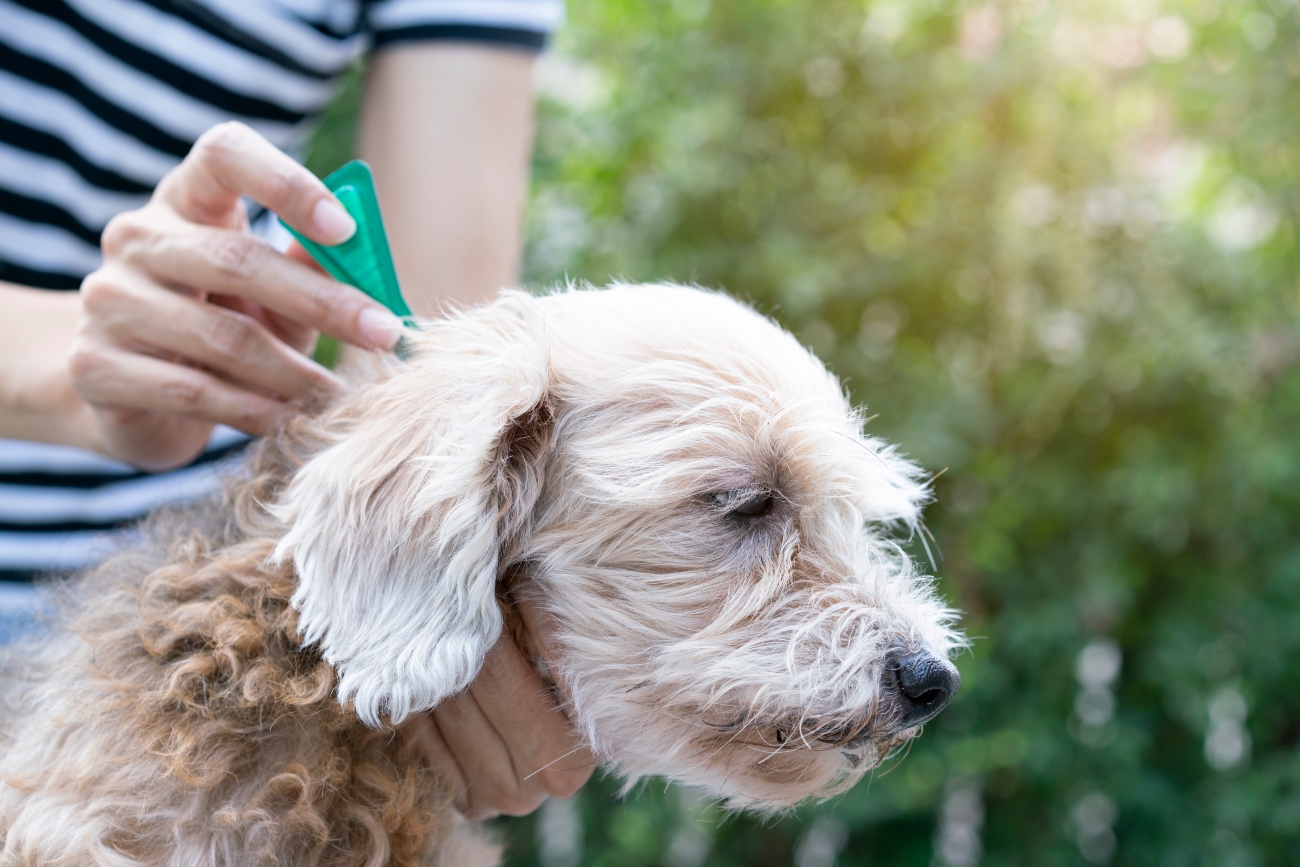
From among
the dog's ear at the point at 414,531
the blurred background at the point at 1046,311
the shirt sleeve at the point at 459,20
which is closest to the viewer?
the dog's ear at the point at 414,531

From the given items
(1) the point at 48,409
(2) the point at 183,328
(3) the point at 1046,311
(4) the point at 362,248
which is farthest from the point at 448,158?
(3) the point at 1046,311

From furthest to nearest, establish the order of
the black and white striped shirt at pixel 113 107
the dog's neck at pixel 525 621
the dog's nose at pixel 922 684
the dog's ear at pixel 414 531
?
the black and white striped shirt at pixel 113 107 < the dog's neck at pixel 525 621 < the dog's nose at pixel 922 684 < the dog's ear at pixel 414 531

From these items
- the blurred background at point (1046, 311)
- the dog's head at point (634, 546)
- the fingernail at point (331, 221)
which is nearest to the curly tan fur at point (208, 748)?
Result: the dog's head at point (634, 546)

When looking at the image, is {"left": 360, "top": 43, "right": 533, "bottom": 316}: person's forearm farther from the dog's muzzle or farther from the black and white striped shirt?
the dog's muzzle

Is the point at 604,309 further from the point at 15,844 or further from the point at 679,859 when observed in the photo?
the point at 679,859

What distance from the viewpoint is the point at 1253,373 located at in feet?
13.1

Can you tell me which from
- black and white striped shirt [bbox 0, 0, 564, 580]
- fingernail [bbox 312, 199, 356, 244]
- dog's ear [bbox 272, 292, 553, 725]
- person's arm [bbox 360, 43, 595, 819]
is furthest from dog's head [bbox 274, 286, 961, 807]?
black and white striped shirt [bbox 0, 0, 564, 580]

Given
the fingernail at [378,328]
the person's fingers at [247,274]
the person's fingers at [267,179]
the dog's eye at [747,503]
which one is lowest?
the dog's eye at [747,503]

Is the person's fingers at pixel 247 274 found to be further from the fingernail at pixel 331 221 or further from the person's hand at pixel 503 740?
the person's hand at pixel 503 740

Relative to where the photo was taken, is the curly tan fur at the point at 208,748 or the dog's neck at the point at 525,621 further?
the dog's neck at the point at 525,621

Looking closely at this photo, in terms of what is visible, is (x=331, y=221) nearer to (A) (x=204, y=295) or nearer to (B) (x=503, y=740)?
(A) (x=204, y=295)

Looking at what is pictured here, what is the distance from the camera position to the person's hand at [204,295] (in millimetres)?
1743

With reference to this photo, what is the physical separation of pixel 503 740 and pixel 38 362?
1.12 meters

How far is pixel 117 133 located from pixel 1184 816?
4546 millimetres
